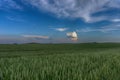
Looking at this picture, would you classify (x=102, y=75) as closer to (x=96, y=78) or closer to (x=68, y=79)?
(x=96, y=78)

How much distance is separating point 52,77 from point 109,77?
1603mm

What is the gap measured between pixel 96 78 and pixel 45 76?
1.33 meters

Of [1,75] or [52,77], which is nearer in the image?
[52,77]

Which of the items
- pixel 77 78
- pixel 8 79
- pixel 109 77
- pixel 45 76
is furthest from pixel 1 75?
pixel 109 77

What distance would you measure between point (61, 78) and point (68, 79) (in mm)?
301

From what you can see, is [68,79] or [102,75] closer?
[68,79]

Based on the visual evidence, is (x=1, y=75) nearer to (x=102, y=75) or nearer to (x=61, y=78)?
(x=61, y=78)

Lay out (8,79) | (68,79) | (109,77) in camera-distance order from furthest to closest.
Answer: (109,77) → (8,79) → (68,79)

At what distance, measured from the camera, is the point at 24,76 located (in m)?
4.89

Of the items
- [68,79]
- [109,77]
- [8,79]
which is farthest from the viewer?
[109,77]

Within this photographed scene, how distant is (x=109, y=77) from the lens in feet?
Result: 17.4

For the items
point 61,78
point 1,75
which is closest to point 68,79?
point 61,78

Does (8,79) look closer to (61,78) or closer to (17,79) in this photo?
(17,79)

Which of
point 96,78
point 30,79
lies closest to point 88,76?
point 96,78
